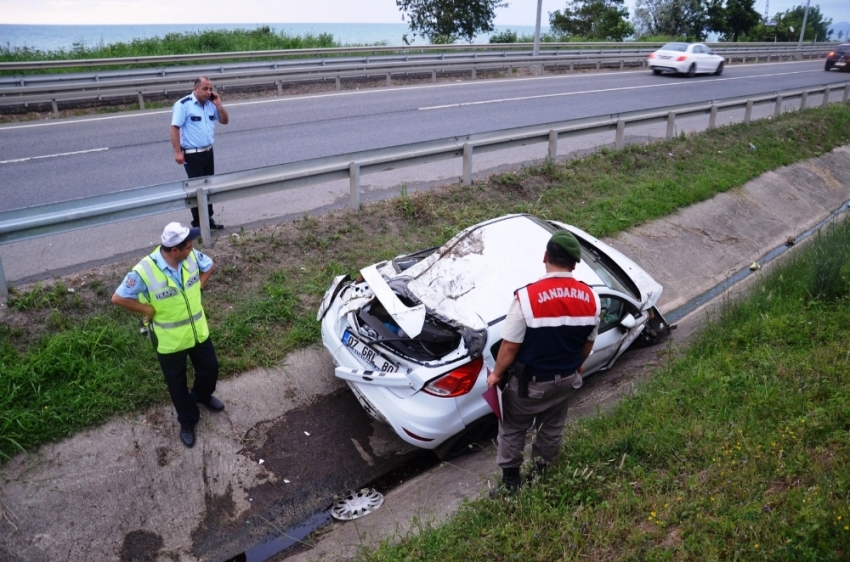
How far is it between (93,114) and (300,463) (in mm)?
13526

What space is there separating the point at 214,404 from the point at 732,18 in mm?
62970

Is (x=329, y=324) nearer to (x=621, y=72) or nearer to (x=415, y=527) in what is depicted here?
(x=415, y=527)

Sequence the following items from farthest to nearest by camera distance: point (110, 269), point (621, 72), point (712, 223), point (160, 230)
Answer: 1. point (621, 72)
2. point (712, 223)
3. point (160, 230)
4. point (110, 269)

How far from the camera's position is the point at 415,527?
4.78 metres

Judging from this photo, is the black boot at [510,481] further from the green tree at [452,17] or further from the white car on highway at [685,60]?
the green tree at [452,17]

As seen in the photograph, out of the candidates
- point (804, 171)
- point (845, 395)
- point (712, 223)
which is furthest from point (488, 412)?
point (804, 171)

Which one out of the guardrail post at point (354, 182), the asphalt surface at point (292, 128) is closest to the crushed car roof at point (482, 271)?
the guardrail post at point (354, 182)

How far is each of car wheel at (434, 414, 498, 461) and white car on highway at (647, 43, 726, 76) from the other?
25631 mm

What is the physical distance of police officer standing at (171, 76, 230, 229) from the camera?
7.89 meters

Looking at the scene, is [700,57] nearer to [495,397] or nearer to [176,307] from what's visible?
[495,397]

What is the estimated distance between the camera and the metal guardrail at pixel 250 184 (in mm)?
6457

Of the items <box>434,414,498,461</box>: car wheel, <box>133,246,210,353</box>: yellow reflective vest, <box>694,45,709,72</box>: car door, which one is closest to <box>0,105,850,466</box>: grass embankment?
<box>133,246,210,353</box>: yellow reflective vest

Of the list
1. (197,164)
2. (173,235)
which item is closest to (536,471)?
(173,235)

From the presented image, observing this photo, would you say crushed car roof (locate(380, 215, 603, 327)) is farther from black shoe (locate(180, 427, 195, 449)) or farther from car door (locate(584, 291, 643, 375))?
black shoe (locate(180, 427, 195, 449))
